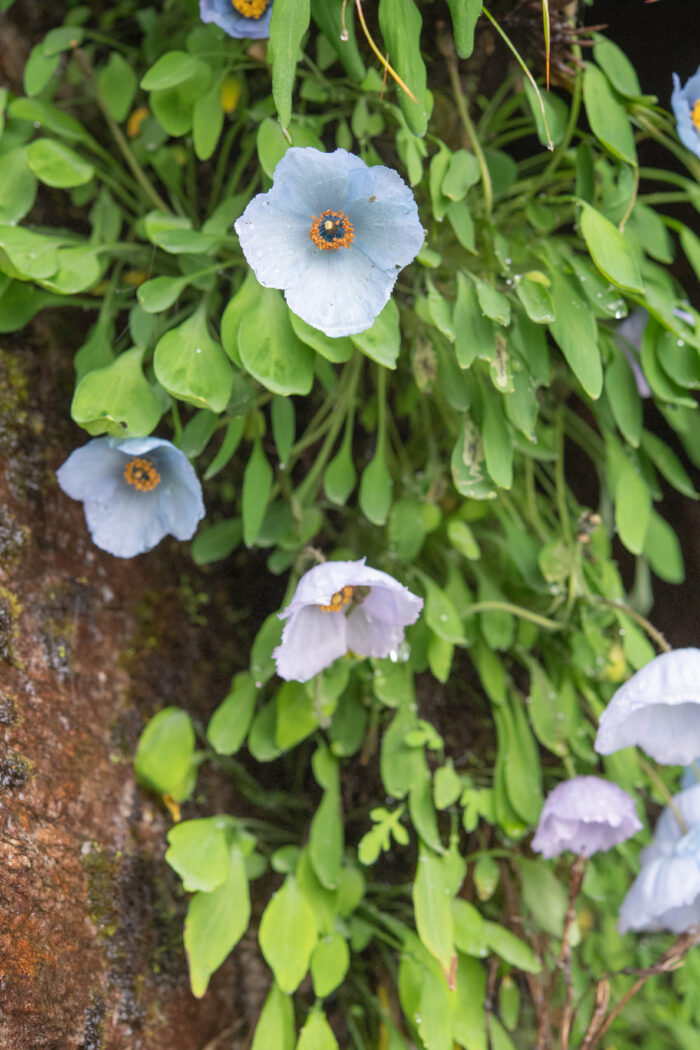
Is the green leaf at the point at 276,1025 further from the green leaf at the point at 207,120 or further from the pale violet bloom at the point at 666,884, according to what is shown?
the green leaf at the point at 207,120

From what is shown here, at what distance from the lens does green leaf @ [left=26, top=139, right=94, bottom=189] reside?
91 centimetres

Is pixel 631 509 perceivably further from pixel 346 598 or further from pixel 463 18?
pixel 463 18

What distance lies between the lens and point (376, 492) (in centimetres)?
101

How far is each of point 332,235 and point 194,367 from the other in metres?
0.18

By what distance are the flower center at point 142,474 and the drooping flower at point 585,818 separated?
58 centimetres

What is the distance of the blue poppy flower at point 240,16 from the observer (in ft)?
2.95

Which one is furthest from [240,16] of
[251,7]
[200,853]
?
[200,853]

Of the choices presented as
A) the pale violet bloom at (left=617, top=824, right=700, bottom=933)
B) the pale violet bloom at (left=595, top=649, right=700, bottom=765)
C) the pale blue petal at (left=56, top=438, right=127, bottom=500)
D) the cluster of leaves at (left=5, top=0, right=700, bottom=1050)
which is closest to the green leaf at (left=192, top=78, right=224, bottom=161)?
the cluster of leaves at (left=5, top=0, right=700, bottom=1050)

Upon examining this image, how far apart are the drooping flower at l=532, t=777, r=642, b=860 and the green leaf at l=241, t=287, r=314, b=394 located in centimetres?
54

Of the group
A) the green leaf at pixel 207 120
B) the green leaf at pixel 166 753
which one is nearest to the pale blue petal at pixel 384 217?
the green leaf at pixel 207 120

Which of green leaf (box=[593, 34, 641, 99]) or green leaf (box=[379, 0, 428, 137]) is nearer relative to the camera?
green leaf (box=[379, 0, 428, 137])

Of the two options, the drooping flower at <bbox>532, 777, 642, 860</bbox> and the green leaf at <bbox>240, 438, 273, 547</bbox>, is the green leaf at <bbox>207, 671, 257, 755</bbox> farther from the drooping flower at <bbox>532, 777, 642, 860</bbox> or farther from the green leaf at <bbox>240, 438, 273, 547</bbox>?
the drooping flower at <bbox>532, 777, 642, 860</bbox>

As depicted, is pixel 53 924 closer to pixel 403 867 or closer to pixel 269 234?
pixel 403 867

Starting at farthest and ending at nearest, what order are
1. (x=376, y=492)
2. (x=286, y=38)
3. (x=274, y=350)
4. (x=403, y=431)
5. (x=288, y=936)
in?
1. (x=403, y=431)
2. (x=376, y=492)
3. (x=288, y=936)
4. (x=274, y=350)
5. (x=286, y=38)
